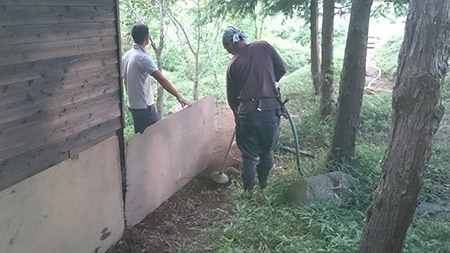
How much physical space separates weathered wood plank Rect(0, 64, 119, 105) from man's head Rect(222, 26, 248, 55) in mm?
1465

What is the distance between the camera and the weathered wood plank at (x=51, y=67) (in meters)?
3.26

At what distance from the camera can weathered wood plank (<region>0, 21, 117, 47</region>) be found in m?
Result: 3.24

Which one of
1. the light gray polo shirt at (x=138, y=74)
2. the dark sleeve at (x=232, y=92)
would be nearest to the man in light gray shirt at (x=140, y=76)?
the light gray polo shirt at (x=138, y=74)

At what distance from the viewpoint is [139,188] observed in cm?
386

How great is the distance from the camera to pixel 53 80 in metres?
3.72

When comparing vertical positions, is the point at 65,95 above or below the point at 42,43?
below

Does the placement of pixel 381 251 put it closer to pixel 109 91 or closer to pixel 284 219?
pixel 284 219

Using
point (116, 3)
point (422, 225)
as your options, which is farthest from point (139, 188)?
point (422, 225)

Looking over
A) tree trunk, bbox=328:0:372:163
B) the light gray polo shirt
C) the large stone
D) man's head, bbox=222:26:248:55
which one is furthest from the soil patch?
the large stone

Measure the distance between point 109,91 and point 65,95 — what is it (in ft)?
2.34

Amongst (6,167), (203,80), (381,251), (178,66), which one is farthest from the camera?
(178,66)

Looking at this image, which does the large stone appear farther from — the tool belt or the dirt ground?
the tool belt

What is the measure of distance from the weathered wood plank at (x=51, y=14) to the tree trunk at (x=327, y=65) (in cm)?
408

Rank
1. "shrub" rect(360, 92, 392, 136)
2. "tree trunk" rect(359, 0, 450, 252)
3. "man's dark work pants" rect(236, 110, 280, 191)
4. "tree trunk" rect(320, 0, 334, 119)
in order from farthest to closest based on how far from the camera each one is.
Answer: "tree trunk" rect(320, 0, 334, 119), "shrub" rect(360, 92, 392, 136), "man's dark work pants" rect(236, 110, 280, 191), "tree trunk" rect(359, 0, 450, 252)
